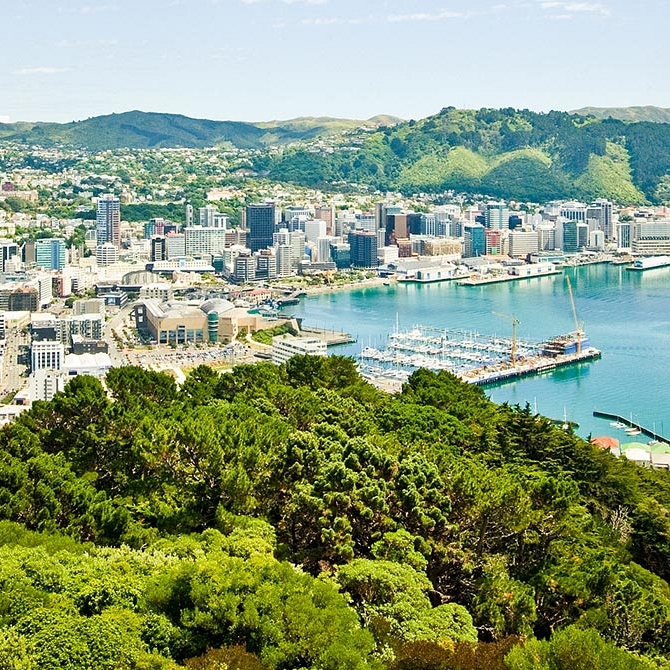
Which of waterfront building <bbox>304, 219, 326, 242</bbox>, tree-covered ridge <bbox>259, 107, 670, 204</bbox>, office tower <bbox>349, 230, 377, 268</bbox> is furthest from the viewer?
tree-covered ridge <bbox>259, 107, 670, 204</bbox>

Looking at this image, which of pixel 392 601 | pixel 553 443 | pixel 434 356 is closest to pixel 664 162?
pixel 434 356

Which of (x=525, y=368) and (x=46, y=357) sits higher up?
(x=46, y=357)

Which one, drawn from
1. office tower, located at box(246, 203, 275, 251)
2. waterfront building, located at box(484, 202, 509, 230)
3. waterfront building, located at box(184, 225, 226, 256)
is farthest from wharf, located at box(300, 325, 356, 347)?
waterfront building, located at box(484, 202, 509, 230)

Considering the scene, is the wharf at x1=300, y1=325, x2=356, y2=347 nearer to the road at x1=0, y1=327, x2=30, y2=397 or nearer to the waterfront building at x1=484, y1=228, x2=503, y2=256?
the road at x1=0, y1=327, x2=30, y2=397

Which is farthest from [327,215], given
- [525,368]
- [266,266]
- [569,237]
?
[525,368]

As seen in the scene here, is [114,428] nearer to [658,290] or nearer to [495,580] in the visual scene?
[495,580]

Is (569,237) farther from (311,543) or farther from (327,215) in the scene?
(311,543)
